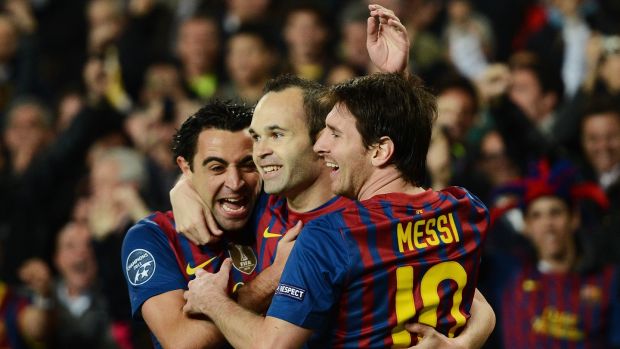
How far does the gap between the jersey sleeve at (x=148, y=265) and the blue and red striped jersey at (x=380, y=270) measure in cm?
71

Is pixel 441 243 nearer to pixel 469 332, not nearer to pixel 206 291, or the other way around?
pixel 469 332

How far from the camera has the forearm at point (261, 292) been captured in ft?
12.4

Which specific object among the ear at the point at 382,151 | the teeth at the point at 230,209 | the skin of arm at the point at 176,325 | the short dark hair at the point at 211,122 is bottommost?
the skin of arm at the point at 176,325

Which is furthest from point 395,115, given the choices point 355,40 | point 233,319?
point 355,40

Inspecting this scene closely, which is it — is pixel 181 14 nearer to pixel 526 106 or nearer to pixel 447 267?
pixel 526 106

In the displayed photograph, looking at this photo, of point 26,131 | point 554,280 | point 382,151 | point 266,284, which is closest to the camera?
point 382,151

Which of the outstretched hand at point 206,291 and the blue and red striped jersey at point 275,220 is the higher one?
the blue and red striped jersey at point 275,220

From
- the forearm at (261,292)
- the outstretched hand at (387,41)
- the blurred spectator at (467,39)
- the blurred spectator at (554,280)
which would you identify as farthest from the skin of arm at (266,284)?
the blurred spectator at (467,39)

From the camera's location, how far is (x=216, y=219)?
Result: 427cm

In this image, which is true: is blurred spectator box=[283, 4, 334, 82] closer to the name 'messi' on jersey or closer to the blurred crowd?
the blurred crowd

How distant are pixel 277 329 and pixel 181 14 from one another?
6.31 metres

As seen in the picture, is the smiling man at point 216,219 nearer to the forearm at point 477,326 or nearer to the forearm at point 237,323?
the forearm at point 237,323

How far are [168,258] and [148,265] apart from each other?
101mm

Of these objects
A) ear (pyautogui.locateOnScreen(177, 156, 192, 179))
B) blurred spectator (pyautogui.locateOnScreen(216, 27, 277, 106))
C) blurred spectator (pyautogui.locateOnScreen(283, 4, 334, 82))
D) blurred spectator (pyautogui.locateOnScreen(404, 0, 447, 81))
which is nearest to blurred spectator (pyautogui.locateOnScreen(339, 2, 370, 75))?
blurred spectator (pyautogui.locateOnScreen(283, 4, 334, 82))
